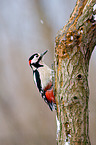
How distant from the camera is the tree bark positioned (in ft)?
3.79

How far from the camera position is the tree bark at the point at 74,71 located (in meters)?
1.16

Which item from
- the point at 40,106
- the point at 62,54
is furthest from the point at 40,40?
the point at 62,54

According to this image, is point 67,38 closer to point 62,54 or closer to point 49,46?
point 62,54

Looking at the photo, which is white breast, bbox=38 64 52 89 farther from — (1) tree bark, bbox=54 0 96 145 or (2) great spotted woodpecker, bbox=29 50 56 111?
(1) tree bark, bbox=54 0 96 145

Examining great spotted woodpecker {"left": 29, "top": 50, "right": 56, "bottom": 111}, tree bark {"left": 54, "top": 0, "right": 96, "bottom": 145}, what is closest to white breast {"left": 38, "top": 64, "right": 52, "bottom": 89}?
great spotted woodpecker {"left": 29, "top": 50, "right": 56, "bottom": 111}

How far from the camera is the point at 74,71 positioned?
123 centimetres

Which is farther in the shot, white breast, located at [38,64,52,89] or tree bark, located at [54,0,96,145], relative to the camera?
white breast, located at [38,64,52,89]

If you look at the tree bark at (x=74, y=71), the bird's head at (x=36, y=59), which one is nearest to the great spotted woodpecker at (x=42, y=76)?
the bird's head at (x=36, y=59)

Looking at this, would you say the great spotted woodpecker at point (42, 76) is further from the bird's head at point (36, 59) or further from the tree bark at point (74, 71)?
the tree bark at point (74, 71)

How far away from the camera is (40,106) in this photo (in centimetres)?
321

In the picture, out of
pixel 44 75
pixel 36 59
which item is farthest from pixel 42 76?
pixel 36 59

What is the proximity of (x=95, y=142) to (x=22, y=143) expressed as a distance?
1274 millimetres

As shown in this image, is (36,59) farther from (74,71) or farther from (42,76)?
(74,71)

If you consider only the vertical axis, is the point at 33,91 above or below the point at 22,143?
above
